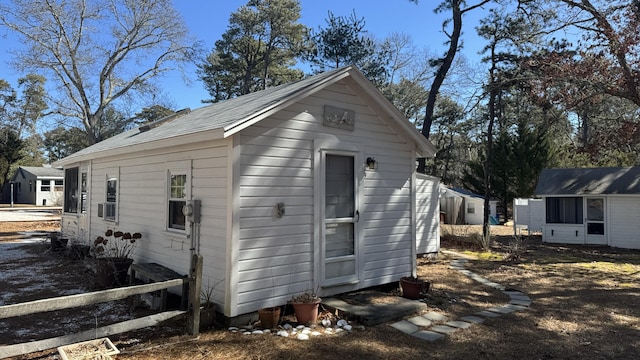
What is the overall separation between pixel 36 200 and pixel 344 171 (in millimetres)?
41344

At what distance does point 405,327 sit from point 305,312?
1.41 m

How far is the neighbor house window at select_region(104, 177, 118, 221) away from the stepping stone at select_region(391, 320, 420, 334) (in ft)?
21.9

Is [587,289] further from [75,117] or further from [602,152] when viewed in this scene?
[75,117]

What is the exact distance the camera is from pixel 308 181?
613 cm

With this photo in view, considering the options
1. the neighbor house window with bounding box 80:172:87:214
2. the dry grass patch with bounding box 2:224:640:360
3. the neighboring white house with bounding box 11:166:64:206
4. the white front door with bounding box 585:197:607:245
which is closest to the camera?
the dry grass patch with bounding box 2:224:640:360

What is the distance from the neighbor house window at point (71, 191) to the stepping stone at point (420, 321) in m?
10.2

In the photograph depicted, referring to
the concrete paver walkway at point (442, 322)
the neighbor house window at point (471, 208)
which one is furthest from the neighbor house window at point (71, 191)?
the neighbor house window at point (471, 208)

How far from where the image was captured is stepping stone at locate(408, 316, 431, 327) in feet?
18.6

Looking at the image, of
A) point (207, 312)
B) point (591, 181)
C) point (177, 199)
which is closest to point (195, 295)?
point (207, 312)

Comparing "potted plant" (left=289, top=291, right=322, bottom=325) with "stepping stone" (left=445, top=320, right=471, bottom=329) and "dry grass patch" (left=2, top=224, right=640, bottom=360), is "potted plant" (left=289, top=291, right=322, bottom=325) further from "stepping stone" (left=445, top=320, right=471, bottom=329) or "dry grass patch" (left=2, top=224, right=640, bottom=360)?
"stepping stone" (left=445, top=320, right=471, bottom=329)

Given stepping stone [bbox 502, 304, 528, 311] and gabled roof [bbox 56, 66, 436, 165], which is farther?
stepping stone [bbox 502, 304, 528, 311]

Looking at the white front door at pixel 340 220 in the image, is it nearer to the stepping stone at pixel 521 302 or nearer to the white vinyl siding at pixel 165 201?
the white vinyl siding at pixel 165 201

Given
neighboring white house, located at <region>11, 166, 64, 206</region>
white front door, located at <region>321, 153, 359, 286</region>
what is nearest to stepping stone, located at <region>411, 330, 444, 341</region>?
white front door, located at <region>321, 153, 359, 286</region>

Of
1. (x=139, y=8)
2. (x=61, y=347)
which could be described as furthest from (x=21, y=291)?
(x=139, y=8)
